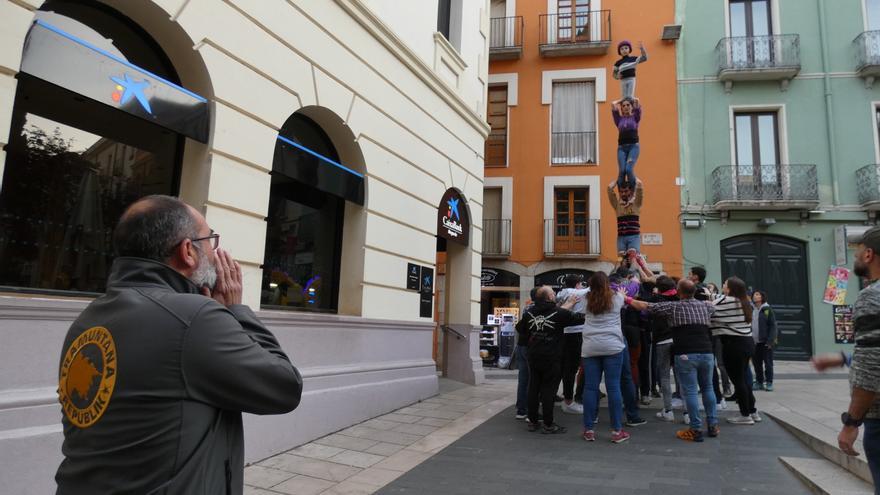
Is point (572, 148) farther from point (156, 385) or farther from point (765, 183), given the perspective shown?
point (156, 385)

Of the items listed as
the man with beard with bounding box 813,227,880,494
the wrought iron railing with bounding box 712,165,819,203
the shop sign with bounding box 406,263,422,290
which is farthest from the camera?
the wrought iron railing with bounding box 712,165,819,203

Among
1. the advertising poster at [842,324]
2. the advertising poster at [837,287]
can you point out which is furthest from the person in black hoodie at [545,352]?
the advertising poster at [842,324]

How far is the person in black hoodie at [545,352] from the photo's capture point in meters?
6.66

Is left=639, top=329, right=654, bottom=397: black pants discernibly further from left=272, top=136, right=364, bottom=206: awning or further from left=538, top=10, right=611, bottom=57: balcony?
left=538, top=10, right=611, bottom=57: balcony

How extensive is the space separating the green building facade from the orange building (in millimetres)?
781

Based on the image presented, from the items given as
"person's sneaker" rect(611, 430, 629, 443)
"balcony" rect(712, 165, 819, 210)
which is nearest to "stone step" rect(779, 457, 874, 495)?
"person's sneaker" rect(611, 430, 629, 443)

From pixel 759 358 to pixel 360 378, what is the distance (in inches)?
293

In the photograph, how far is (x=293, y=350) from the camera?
598 centimetres

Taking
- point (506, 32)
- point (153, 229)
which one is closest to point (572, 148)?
point (506, 32)

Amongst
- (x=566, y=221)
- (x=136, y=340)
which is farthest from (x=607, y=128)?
(x=136, y=340)

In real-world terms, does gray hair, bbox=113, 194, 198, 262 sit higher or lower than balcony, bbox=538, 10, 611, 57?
lower

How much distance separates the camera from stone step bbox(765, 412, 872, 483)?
470 centimetres

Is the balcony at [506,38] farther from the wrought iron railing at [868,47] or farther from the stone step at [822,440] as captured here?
the stone step at [822,440]

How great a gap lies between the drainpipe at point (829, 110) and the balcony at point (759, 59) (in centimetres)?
80
